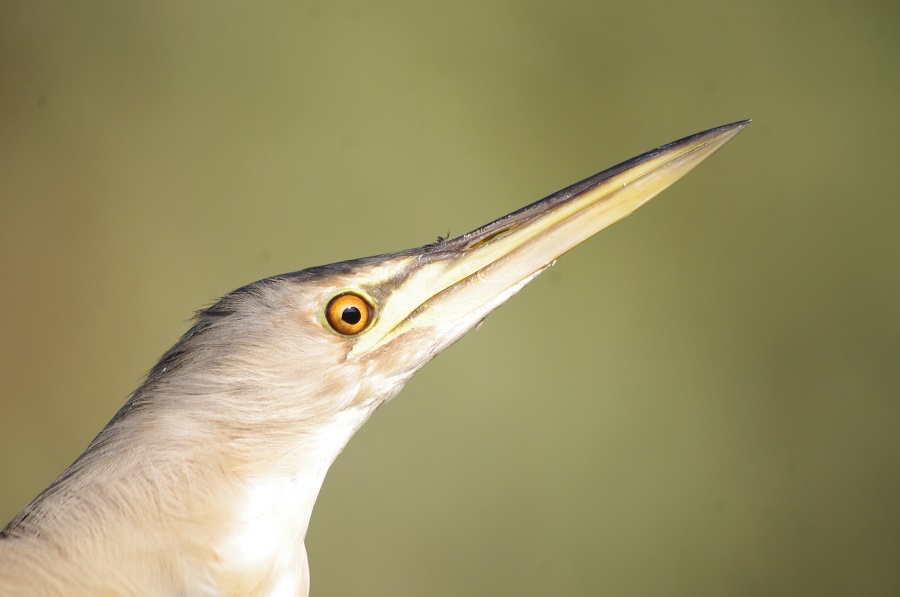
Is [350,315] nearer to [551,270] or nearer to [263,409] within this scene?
[263,409]

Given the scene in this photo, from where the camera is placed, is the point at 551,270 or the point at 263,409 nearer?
the point at 263,409

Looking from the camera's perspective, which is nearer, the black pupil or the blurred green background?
the black pupil

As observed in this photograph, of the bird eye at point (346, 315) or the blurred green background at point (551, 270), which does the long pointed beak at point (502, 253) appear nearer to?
the bird eye at point (346, 315)

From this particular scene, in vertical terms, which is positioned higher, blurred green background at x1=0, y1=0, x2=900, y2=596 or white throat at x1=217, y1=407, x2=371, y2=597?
blurred green background at x1=0, y1=0, x2=900, y2=596

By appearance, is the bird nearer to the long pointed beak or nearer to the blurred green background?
the long pointed beak

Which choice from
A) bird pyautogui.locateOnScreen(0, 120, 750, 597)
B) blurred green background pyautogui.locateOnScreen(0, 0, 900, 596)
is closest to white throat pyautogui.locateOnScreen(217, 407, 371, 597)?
bird pyautogui.locateOnScreen(0, 120, 750, 597)

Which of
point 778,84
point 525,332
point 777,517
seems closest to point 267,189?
point 525,332

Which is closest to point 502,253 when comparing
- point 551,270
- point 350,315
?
point 350,315

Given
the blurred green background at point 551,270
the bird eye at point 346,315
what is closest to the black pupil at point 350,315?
the bird eye at point 346,315
